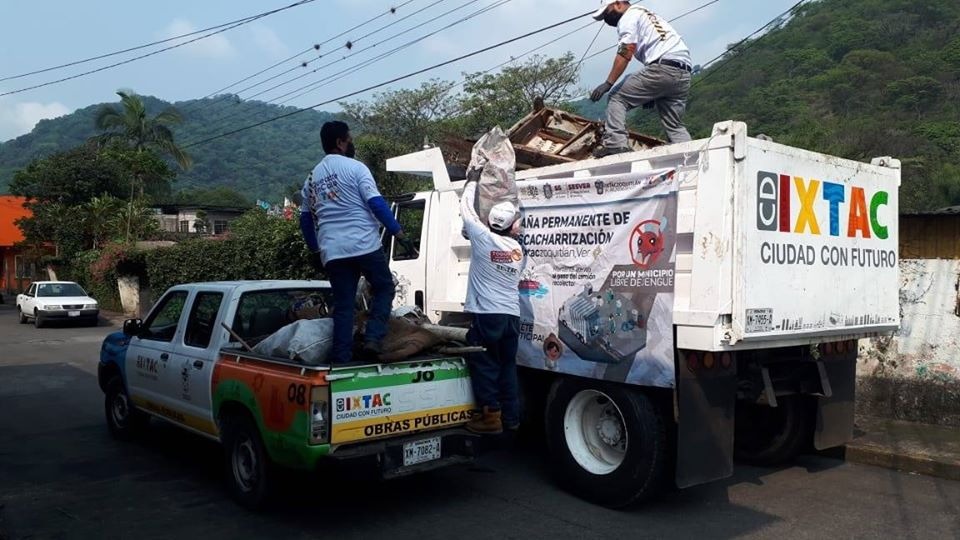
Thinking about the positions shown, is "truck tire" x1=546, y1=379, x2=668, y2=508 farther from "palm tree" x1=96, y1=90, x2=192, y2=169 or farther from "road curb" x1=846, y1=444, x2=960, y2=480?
"palm tree" x1=96, y1=90, x2=192, y2=169

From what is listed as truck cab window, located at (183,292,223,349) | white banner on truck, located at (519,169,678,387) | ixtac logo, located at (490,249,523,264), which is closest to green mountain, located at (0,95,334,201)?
truck cab window, located at (183,292,223,349)

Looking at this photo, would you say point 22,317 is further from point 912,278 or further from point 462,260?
point 912,278

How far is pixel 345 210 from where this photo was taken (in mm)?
5352

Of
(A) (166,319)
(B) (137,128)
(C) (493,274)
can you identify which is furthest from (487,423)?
(B) (137,128)

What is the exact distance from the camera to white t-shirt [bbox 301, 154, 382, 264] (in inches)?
209

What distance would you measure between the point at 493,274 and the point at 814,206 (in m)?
2.31

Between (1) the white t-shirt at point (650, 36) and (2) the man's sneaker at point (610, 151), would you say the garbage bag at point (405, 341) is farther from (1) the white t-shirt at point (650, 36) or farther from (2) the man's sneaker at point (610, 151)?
(1) the white t-shirt at point (650, 36)

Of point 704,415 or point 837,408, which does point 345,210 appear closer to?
point 704,415

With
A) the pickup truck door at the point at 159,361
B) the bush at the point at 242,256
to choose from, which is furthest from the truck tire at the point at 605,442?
the bush at the point at 242,256

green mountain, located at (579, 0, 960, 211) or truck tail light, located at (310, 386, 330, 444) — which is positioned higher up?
green mountain, located at (579, 0, 960, 211)

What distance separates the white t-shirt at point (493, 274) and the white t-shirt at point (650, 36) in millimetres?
2335

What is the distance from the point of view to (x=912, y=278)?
26.7 feet

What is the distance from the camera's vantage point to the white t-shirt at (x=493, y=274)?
17.8 ft

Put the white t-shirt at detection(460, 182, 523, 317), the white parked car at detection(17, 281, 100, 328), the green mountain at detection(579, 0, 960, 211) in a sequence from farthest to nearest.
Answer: the green mountain at detection(579, 0, 960, 211), the white parked car at detection(17, 281, 100, 328), the white t-shirt at detection(460, 182, 523, 317)
